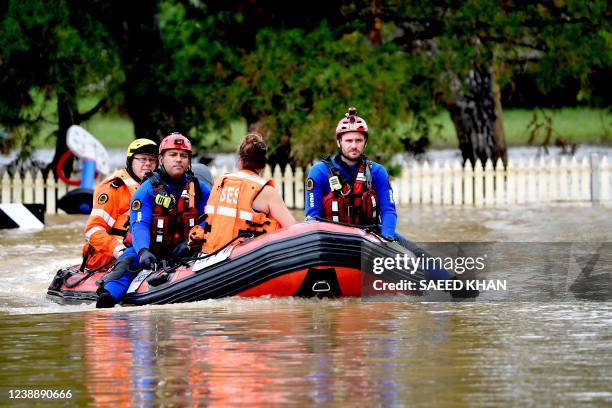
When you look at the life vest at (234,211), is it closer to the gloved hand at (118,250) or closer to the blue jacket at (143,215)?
the blue jacket at (143,215)

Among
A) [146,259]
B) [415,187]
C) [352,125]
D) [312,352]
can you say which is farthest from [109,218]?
[415,187]

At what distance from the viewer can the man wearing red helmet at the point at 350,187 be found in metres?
13.6

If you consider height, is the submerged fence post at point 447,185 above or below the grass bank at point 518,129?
below

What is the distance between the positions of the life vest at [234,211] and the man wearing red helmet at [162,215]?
0.34 m

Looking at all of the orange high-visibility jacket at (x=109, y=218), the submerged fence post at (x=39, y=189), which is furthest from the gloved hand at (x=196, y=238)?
the submerged fence post at (x=39, y=189)

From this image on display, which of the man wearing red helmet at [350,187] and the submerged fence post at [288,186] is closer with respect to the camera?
the man wearing red helmet at [350,187]

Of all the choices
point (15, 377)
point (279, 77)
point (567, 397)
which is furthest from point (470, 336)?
point (279, 77)

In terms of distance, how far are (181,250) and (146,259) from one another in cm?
68

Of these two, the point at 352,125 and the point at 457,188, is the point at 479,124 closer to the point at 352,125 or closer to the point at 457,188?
the point at 457,188

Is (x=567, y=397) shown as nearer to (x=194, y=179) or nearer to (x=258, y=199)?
(x=258, y=199)

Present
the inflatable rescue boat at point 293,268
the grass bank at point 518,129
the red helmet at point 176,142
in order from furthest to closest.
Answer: the grass bank at point 518,129 → the red helmet at point 176,142 → the inflatable rescue boat at point 293,268

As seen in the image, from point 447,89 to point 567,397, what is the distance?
2110cm

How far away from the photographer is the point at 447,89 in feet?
94.8

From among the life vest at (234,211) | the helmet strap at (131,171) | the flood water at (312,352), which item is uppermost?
the helmet strap at (131,171)
